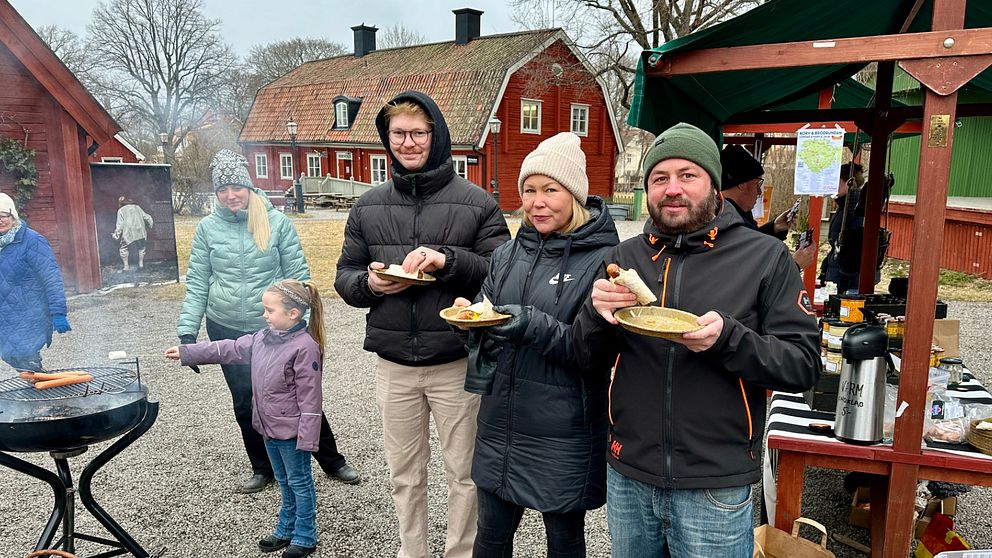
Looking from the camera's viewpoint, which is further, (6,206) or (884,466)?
(6,206)

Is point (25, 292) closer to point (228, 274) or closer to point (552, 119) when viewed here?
point (228, 274)

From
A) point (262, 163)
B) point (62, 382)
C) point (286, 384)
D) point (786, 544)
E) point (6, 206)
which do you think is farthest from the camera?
point (262, 163)

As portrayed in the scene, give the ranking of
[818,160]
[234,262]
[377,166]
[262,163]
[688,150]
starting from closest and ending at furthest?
1. [688,150]
2. [234,262]
3. [818,160]
4. [377,166]
5. [262,163]

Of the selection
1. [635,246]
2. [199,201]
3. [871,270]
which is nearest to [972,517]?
[871,270]

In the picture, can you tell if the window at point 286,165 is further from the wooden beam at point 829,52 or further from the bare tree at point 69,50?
the wooden beam at point 829,52

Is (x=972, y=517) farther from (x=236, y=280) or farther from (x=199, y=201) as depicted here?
(x=199, y=201)

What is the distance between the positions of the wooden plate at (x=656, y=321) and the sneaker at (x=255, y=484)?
3.00 meters

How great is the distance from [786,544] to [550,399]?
1.16 meters

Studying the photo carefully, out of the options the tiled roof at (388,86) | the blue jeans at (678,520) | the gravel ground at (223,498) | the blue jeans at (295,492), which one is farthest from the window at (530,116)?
the blue jeans at (678,520)

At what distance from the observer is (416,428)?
297 centimetres

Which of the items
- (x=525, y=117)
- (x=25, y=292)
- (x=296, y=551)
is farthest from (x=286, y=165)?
(x=296, y=551)

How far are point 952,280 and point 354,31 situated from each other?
28.0 meters

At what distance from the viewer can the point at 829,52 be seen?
2441 mm

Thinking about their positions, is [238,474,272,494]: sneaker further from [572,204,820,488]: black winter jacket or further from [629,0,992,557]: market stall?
[629,0,992,557]: market stall
